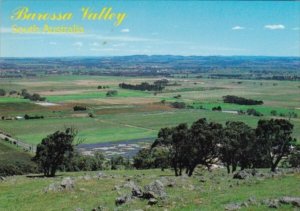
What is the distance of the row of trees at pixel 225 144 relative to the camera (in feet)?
163

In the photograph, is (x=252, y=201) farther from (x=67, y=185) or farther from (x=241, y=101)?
(x=241, y=101)

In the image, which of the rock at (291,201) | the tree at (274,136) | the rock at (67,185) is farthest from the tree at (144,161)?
the rock at (291,201)

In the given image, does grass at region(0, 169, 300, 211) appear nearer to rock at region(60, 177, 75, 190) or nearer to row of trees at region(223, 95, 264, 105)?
rock at region(60, 177, 75, 190)

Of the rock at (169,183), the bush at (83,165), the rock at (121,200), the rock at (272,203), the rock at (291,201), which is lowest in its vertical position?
the bush at (83,165)

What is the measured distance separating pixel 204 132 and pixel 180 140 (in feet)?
9.29

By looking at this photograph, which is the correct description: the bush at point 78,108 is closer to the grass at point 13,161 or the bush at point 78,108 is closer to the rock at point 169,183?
the grass at point 13,161

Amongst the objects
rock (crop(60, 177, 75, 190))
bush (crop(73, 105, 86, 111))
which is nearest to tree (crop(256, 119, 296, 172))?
rock (crop(60, 177, 75, 190))

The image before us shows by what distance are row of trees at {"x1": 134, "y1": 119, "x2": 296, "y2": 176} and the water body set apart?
38.3 meters

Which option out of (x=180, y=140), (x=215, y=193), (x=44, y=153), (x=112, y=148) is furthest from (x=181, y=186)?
(x=112, y=148)

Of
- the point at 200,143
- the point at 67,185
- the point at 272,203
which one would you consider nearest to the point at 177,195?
the point at 272,203

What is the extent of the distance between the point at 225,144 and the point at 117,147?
53.7 meters

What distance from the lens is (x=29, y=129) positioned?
4902 inches

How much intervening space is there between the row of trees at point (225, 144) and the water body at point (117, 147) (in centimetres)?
3834

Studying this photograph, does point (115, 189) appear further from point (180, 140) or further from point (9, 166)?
point (9, 166)
